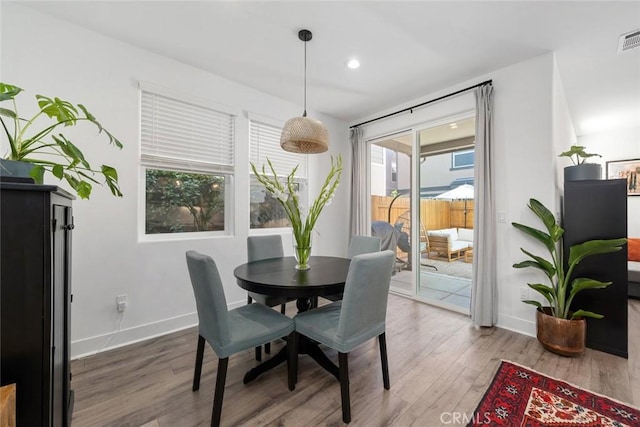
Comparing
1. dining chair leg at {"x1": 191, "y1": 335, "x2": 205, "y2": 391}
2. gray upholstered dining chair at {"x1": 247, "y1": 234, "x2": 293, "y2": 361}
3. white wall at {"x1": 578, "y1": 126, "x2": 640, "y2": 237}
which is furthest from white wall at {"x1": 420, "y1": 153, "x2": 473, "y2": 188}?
white wall at {"x1": 578, "y1": 126, "x2": 640, "y2": 237}

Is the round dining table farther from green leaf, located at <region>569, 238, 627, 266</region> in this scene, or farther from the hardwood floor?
green leaf, located at <region>569, 238, 627, 266</region>

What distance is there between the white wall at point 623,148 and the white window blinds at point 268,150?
17.6 feet

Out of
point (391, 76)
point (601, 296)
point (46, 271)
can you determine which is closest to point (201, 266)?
point (46, 271)

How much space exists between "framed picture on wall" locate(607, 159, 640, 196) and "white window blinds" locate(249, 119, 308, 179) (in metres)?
5.51

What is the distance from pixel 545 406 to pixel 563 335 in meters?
0.87

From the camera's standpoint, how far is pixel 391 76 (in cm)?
298

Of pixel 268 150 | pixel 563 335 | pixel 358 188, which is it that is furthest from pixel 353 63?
pixel 563 335

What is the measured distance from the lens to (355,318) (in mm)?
1571

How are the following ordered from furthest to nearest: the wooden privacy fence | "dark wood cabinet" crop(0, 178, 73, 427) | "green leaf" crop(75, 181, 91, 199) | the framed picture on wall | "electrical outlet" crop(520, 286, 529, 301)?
the framed picture on wall → the wooden privacy fence → "electrical outlet" crop(520, 286, 529, 301) → "green leaf" crop(75, 181, 91, 199) → "dark wood cabinet" crop(0, 178, 73, 427)

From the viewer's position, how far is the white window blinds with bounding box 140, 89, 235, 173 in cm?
257

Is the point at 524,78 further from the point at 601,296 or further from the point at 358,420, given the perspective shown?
the point at 358,420

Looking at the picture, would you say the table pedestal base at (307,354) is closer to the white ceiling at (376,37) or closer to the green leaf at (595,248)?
the green leaf at (595,248)

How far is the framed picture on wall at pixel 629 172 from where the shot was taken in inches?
173

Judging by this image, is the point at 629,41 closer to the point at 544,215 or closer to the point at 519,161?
the point at 519,161
